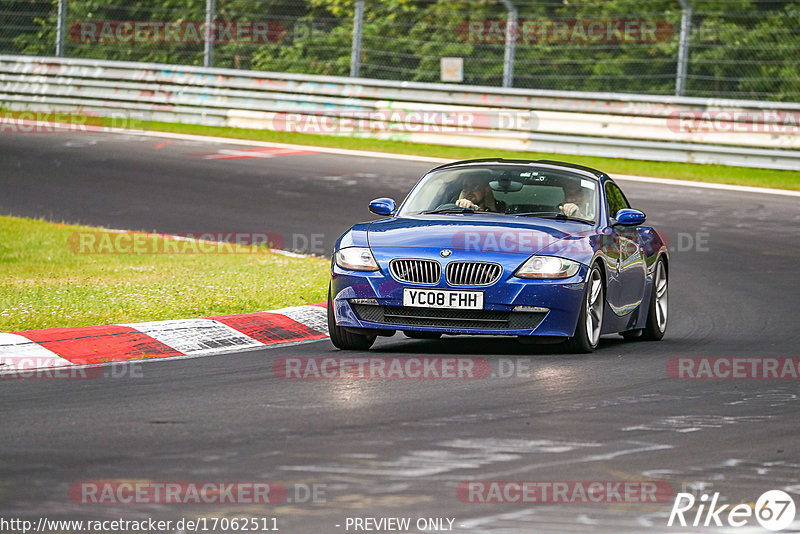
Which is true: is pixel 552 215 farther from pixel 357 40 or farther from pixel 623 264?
pixel 357 40

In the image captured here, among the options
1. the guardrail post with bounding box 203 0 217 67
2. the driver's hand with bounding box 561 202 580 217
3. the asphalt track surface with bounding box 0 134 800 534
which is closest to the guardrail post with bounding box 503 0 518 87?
the guardrail post with bounding box 203 0 217 67

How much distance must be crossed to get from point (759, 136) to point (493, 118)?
464 cm

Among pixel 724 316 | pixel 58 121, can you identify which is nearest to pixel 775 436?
pixel 724 316

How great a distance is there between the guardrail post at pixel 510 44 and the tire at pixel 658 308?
13.3m

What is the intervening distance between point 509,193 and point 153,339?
9.39 ft

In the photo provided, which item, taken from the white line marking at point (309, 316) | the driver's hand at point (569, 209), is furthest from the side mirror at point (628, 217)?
the white line marking at point (309, 316)

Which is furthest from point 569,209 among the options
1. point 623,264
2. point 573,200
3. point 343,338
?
point 343,338

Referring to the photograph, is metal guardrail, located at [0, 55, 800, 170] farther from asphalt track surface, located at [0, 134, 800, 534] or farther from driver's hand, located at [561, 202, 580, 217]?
driver's hand, located at [561, 202, 580, 217]

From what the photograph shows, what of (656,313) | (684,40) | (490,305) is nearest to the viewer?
(490,305)

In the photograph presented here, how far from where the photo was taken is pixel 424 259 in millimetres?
9398

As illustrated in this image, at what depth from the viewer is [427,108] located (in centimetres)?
2569

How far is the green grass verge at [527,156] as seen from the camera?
2261cm

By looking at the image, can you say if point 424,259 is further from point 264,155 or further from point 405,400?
point 264,155

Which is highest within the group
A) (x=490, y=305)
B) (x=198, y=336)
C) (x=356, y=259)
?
(x=356, y=259)
